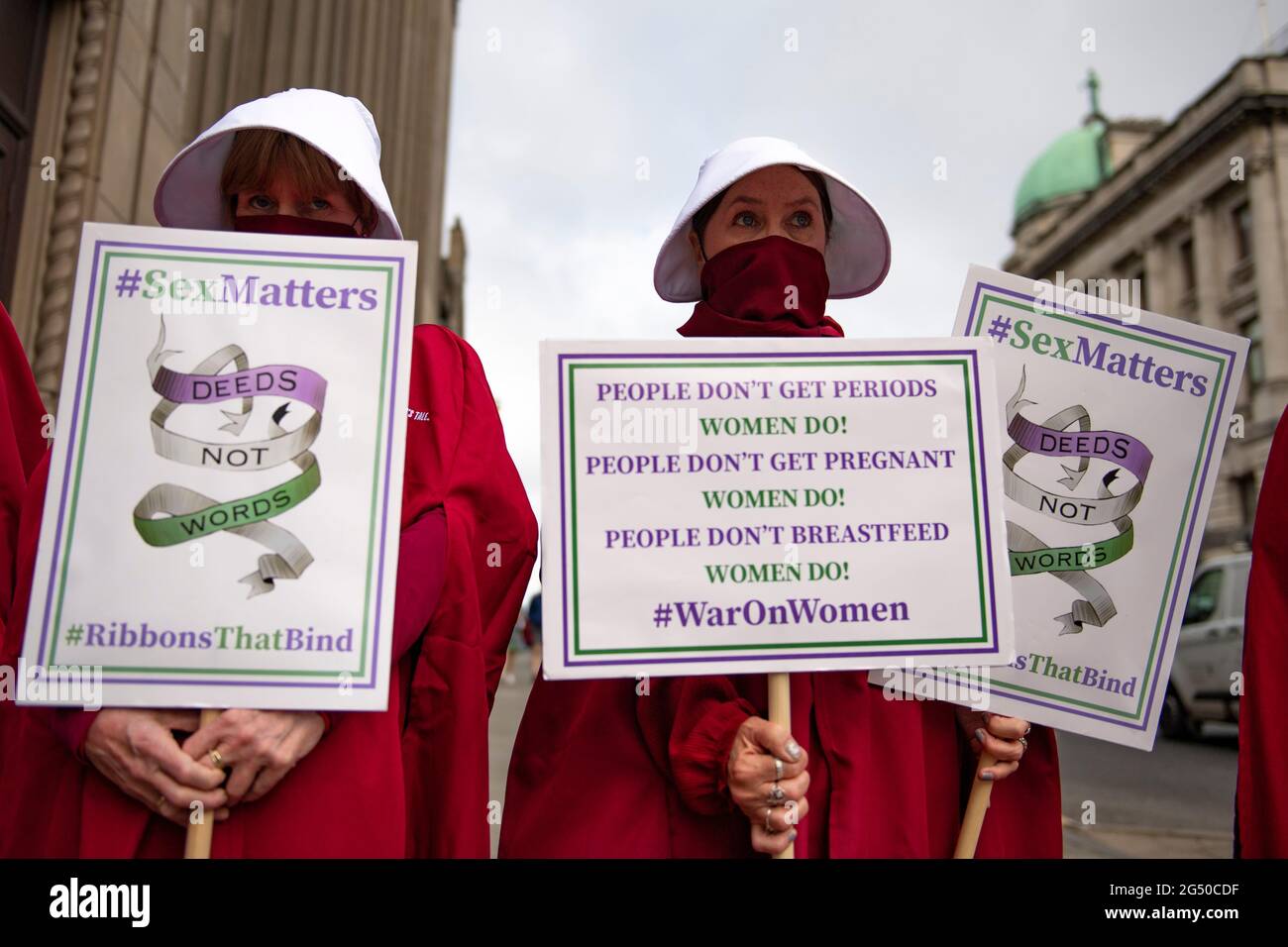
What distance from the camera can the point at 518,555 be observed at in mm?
2066

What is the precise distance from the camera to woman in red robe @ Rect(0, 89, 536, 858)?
62.5 inches

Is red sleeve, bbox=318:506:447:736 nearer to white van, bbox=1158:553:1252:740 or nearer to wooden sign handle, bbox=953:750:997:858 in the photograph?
wooden sign handle, bbox=953:750:997:858

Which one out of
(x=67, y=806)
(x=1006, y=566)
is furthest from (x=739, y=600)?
(x=67, y=806)

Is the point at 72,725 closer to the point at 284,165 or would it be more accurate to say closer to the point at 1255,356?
the point at 284,165

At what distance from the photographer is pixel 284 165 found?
6.78 feet

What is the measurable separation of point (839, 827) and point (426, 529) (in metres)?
0.94

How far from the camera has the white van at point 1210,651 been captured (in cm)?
1000

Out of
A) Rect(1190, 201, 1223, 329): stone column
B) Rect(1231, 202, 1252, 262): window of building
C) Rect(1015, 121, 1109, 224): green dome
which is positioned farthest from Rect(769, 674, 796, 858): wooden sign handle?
Rect(1015, 121, 1109, 224): green dome

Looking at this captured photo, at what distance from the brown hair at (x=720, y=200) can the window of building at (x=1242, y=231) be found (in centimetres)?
3302

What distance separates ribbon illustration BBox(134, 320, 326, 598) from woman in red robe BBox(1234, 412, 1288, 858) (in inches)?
69.1

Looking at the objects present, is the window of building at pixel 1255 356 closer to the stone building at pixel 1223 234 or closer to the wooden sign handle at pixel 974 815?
the stone building at pixel 1223 234

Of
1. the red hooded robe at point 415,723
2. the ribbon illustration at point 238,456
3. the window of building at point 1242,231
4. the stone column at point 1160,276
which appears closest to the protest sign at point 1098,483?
the red hooded robe at point 415,723

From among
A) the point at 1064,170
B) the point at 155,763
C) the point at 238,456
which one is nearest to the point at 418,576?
the point at 238,456

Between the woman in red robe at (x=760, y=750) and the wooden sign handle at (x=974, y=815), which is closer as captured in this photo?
the woman in red robe at (x=760, y=750)
